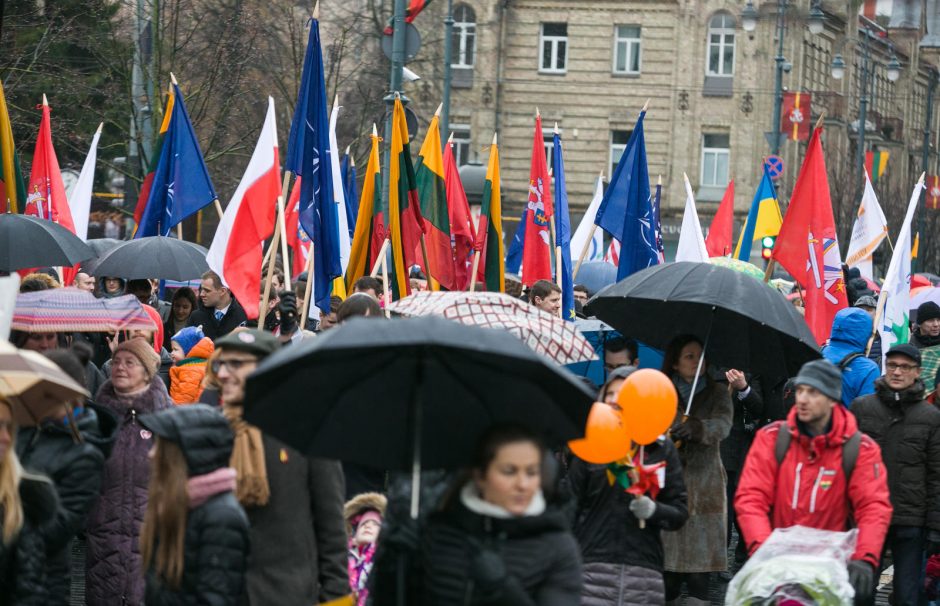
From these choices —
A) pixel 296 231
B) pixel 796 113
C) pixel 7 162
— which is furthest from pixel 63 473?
pixel 796 113

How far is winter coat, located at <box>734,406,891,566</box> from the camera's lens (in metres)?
7.40

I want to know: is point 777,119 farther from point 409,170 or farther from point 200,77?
point 409,170

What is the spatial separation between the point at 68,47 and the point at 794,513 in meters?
20.6

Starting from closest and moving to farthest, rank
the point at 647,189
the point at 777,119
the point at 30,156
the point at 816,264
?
the point at 816,264
the point at 647,189
the point at 30,156
the point at 777,119

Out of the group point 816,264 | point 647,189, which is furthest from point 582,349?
point 647,189

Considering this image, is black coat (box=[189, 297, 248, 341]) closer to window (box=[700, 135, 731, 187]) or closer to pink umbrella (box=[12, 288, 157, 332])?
pink umbrella (box=[12, 288, 157, 332])

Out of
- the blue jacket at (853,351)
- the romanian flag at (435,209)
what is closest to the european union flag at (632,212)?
the romanian flag at (435,209)

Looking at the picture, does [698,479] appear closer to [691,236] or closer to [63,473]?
[63,473]

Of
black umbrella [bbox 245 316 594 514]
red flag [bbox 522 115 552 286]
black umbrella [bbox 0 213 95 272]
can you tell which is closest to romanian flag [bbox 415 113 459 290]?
red flag [bbox 522 115 552 286]

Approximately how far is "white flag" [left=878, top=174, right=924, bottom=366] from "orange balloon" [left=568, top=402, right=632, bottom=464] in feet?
21.6

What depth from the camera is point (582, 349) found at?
8383 millimetres

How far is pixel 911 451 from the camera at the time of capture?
373 inches

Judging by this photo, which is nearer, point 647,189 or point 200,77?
point 647,189

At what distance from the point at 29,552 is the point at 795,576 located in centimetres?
288
